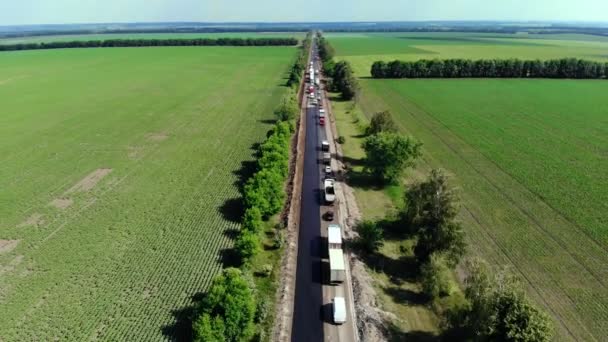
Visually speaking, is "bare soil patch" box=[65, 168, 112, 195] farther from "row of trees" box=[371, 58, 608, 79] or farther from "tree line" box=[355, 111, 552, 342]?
"row of trees" box=[371, 58, 608, 79]

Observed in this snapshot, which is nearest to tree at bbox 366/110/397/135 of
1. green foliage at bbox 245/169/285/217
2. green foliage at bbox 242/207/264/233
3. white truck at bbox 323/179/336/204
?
white truck at bbox 323/179/336/204

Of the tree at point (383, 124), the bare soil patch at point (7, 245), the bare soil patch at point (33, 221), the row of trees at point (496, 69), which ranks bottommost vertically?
the bare soil patch at point (7, 245)

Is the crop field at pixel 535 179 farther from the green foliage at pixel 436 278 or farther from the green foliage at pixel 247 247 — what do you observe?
the green foliage at pixel 247 247

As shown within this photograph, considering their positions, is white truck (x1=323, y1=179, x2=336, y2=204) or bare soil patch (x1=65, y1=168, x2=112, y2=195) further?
bare soil patch (x1=65, y1=168, x2=112, y2=195)

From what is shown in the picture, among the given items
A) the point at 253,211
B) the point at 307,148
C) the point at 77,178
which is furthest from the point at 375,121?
the point at 77,178

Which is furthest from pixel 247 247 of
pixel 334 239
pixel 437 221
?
pixel 437 221

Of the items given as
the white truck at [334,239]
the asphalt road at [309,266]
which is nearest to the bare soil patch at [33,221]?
the asphalt road at [309,266]

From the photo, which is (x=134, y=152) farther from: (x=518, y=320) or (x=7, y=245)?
(x=518, y=320)
